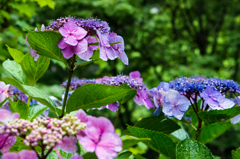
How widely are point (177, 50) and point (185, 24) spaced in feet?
2.60

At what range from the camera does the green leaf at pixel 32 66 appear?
59cm

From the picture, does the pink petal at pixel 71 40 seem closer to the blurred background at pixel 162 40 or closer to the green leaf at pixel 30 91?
the green leaf at pixel 30 91

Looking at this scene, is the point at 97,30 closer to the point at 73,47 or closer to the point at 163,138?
the point at 73,47

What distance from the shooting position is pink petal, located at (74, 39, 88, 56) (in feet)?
1.48

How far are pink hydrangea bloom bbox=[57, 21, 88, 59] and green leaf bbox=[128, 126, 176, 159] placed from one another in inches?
7.9

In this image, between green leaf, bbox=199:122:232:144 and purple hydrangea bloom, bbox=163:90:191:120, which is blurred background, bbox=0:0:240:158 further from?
purple hydrangea bloom, bbox=163:90:191:120

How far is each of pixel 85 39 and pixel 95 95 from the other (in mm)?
114

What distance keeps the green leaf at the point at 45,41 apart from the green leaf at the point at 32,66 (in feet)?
0.43

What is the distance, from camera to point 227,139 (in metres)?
2.94

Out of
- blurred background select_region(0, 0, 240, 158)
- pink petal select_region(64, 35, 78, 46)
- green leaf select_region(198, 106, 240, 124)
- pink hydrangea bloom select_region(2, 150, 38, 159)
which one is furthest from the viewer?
blurred background select_region(0, 0, 240, 158)

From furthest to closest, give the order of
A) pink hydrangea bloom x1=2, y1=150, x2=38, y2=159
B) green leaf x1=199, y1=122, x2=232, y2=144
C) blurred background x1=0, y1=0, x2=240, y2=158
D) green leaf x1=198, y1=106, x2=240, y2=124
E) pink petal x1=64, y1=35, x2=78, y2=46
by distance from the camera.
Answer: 1. blurred background x1=0, y1=0, x2=240, y2=158
2. green leaf x1=199, y1=122, x2=232, y2=144
3. green leaf x1=198, y1=106, x2=240, y2=124
4. pink petal x1=64, y1=35, x2=78, y2=46
5. pink hydrangea bloom x1=2, y1=150, x2=38, y2=159

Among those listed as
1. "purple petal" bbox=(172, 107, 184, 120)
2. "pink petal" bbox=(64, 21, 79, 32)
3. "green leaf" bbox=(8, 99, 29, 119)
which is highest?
"pink petal" bbox=(64, 21, 79, 32)

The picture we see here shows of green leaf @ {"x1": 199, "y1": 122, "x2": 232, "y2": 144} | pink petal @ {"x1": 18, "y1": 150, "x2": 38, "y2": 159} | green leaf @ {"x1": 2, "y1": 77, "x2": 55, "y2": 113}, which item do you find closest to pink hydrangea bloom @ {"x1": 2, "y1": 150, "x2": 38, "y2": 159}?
pink petal @ {"x1": 18, "y1": 150, "x2": 38, "y2": 159}

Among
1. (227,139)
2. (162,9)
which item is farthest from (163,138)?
(162,9)
